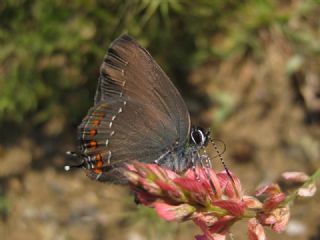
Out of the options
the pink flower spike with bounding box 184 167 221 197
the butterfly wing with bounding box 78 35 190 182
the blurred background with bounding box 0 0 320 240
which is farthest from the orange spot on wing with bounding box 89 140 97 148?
the blurred background with bounding box 0 0 320 240

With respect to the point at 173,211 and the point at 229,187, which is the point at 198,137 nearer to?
the point at 229,187

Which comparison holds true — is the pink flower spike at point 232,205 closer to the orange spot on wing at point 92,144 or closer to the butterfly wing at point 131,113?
the butterfly wing at point 131,113

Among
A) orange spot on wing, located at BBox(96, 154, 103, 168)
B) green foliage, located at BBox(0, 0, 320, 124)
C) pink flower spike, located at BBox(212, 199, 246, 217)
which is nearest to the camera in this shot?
pink flower spike, located at BBox(212, 199, 246, 217)

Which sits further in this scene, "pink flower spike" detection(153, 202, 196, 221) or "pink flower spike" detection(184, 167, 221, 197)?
"pink flower spike" detection(184, 167, 221, 197)

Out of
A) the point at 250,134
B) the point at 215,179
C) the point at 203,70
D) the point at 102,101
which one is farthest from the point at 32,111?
the point at 215,179

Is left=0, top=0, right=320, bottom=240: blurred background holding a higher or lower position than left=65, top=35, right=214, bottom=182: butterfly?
lower

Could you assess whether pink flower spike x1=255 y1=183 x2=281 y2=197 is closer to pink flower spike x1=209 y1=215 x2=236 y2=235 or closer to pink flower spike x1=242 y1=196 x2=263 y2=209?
Result: pink flower spike x1=242 y1=196 x2=263 y2=209
